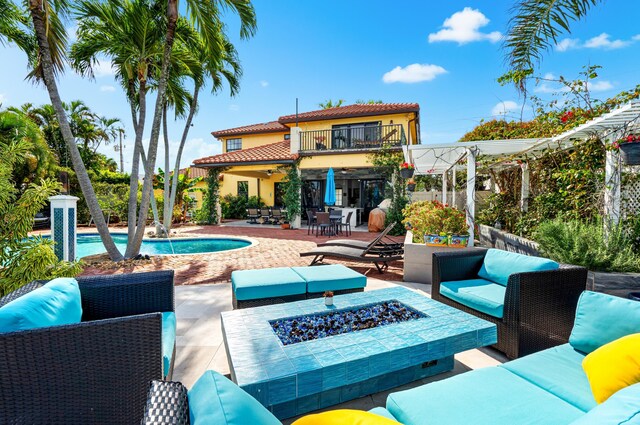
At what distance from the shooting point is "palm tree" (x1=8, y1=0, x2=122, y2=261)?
562 cm

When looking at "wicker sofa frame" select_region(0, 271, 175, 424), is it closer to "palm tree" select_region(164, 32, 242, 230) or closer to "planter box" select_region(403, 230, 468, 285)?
"planter box" select_region(403, 230, 468, 285)

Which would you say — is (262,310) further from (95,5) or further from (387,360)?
(95,5)

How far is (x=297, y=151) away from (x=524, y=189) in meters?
9.68

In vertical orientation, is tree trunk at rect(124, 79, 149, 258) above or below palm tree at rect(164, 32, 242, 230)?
below

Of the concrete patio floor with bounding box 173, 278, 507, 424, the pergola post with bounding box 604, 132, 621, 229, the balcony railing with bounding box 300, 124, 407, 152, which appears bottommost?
the concrete patio floor with bounding box 173, 278, 507, 424

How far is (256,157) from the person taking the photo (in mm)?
15562

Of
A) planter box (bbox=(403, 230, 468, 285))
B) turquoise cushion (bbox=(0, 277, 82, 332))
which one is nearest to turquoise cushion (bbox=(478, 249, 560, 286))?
planter box (bbox=(403, 230, 468, 285))

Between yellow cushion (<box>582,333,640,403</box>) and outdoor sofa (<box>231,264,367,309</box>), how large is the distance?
273 centimetres

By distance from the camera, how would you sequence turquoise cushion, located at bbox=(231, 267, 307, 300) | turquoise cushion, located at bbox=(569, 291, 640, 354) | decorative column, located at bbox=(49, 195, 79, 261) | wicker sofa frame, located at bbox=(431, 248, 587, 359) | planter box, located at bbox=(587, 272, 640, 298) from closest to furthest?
turquoise cushion, located at bbox=(569, 291, 640, 354) < wicker sofa frame, located at bbox=(431, 248, 587, 359) < turquoise cushion, located at bbox=(231, 267, 307, 300) < planter box, located at bbox=(587, 272, 640, 298) < decorative column, located at bbox=(49, 195, 79, 261)

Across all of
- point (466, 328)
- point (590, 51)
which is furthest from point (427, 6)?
point (466, 328)

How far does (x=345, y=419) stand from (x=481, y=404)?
1065 millimetres

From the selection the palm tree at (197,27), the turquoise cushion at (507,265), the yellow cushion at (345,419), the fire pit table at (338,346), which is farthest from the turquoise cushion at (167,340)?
the palm tree at (197,27)

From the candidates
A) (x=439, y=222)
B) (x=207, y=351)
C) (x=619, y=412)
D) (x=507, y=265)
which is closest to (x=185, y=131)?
(x=439, y=222)

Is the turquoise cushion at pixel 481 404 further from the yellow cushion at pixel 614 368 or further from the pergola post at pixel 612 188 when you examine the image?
the pergola post at pixel 612 188
